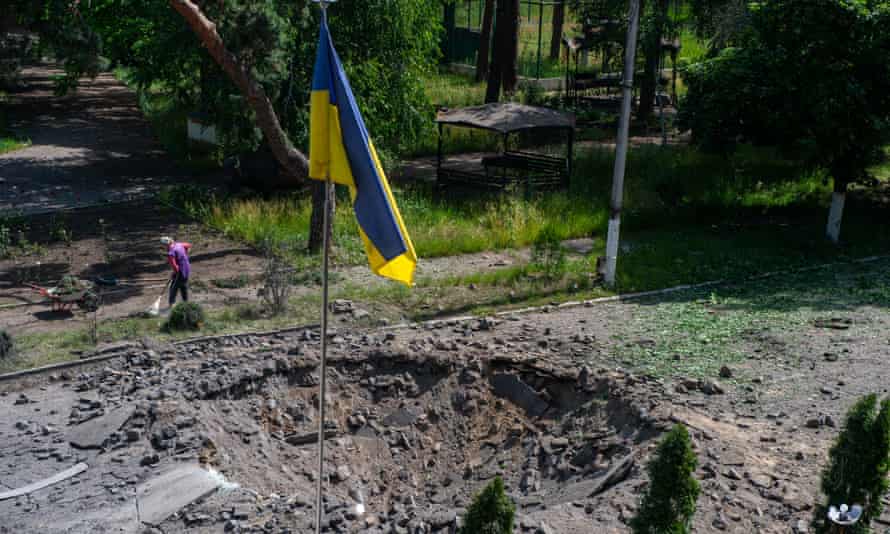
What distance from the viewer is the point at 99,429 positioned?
432 inches

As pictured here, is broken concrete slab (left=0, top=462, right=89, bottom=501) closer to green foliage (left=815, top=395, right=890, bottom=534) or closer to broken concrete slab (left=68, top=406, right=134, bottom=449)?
broken concrete slab (left=68, top=406, right=134, bottom=449)

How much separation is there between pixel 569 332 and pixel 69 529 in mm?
6961

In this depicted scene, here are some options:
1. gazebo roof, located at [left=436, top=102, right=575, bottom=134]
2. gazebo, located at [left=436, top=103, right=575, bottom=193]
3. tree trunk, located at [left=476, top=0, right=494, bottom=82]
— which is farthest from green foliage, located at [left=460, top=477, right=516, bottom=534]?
tree trunk, located at [left=476, top=0, right=494, bottom=82]

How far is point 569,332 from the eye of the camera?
543 inches

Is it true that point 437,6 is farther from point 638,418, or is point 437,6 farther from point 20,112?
point 20,112

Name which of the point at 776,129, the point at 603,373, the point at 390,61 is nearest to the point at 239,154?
the point at 390,61

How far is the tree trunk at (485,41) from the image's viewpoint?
34.9 m

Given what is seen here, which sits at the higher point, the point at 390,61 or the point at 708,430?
the point at 390,61

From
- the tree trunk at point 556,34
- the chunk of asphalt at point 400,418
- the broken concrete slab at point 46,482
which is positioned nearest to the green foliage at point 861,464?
the chunk of asphalt at point 400,418

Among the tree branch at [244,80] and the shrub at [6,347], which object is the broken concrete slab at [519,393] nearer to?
the shrub at [6,347]

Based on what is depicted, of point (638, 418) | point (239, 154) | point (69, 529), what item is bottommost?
point (69, 529)

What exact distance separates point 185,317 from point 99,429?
134 inches

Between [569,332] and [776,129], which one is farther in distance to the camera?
[776,129]

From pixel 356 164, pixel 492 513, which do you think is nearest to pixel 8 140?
pixel 356 164
